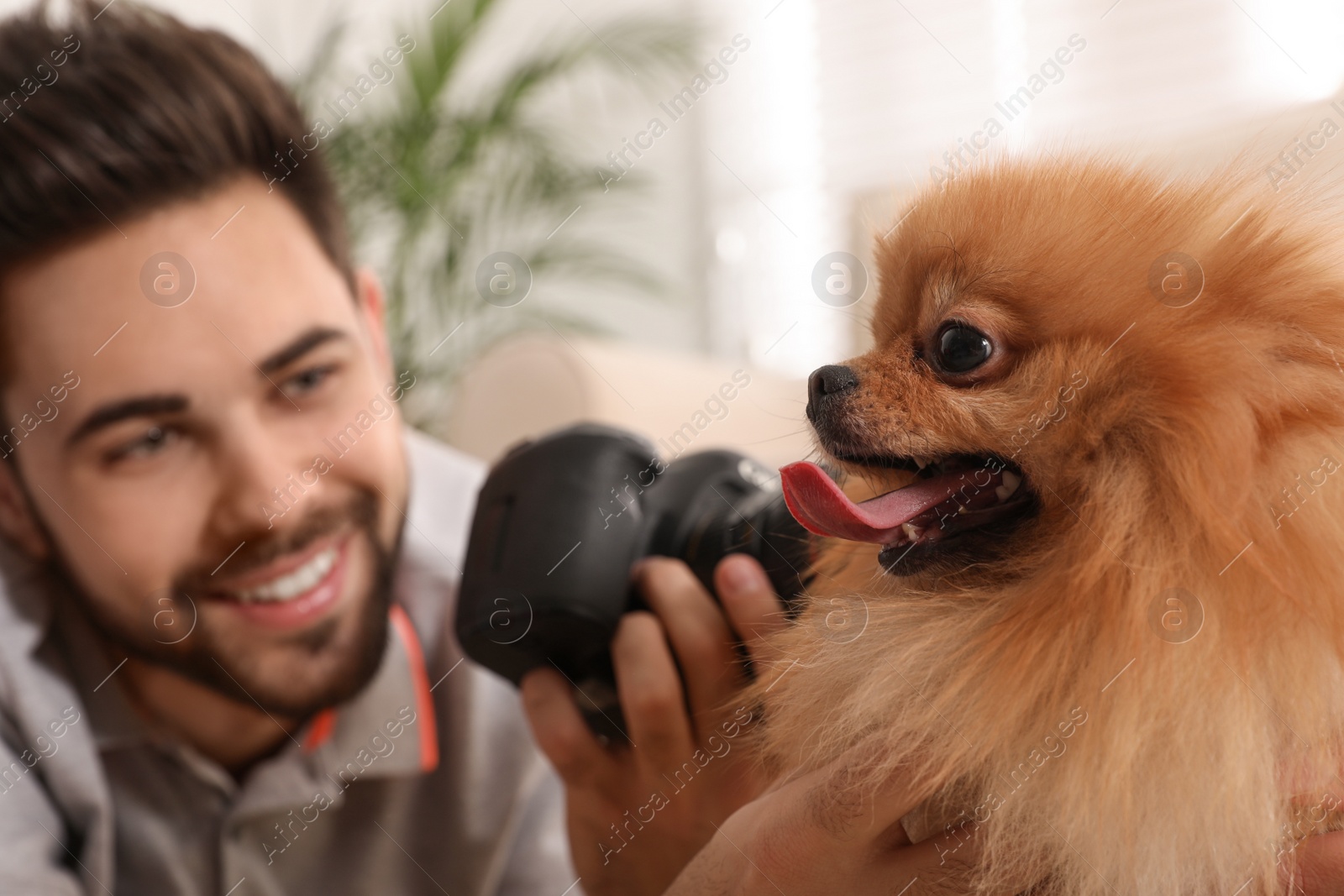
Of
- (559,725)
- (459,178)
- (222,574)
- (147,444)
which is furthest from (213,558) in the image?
(459,178)

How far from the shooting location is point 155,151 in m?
0.91

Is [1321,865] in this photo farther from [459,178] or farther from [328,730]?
[459,178]

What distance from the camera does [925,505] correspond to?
46cm

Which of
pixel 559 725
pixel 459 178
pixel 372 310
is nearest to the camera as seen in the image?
pixel 559 725

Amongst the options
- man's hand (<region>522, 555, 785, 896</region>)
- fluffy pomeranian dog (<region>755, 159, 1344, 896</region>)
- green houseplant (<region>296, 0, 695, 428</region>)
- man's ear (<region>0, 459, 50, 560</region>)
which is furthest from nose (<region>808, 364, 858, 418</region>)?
green houseplant (<region>296, 0, 695, 428</region>)

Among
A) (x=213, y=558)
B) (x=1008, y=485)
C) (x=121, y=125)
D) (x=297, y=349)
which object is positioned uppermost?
(x=121, y=125)

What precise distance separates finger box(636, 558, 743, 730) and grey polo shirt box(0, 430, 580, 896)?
18.1 inches

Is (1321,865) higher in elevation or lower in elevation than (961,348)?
lower

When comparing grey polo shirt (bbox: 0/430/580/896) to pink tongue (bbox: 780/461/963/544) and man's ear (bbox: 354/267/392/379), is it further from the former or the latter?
pink tongue (bbox: 780/461/963/544)

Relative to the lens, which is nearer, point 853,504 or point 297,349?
point 853,504

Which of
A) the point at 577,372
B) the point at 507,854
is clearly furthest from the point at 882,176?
the point at 507,854

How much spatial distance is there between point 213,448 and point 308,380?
0.12 m

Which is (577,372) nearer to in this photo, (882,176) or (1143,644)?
(1143,644)

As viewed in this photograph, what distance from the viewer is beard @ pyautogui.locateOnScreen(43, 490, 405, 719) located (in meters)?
0.92
